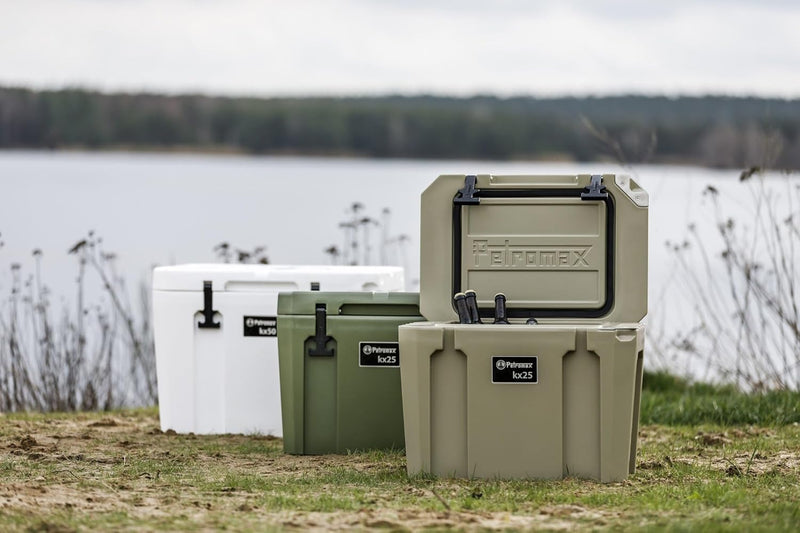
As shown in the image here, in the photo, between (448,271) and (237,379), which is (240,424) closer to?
(237,379)

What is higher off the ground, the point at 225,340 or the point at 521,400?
the point at 225,340

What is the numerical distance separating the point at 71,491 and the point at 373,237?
16.4 metres

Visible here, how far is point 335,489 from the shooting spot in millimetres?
5215

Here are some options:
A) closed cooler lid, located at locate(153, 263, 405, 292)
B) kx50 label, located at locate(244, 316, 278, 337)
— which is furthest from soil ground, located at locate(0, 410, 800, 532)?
closed cooler lid, located at locate(153, 263, 405, 292)

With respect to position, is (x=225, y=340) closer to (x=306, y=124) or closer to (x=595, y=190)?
(x=595, y=190)

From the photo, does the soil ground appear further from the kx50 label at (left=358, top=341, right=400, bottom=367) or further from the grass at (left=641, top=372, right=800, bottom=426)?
the grass at (left=641, top=372, right=800, bottom=426)

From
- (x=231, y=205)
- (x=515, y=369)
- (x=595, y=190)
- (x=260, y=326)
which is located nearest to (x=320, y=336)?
(x=260, y=326)

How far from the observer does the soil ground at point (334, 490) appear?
4508 millimetres

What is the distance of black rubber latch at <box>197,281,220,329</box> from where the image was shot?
685 cm

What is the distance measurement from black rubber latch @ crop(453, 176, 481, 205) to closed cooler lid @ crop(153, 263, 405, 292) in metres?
1.05

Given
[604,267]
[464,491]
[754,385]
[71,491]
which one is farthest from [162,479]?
[754,385]

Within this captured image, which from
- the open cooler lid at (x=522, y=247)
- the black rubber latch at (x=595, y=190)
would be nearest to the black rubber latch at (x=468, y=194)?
the open cooler lid at (x=522, y=247)

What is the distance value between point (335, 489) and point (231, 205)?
24.2 meters

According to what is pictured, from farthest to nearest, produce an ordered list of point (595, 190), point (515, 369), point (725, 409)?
point (725, 409), point (595, 190), point (515, 369)
